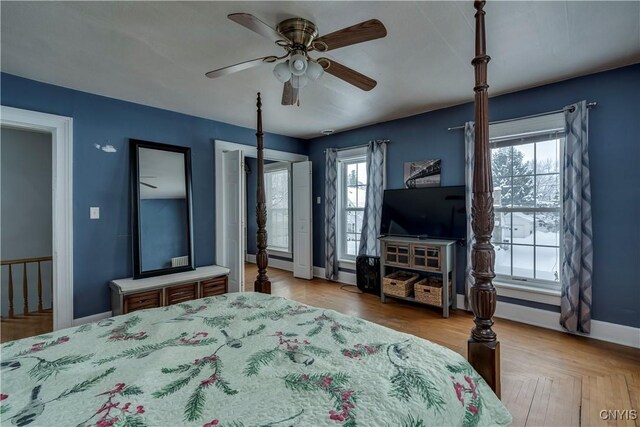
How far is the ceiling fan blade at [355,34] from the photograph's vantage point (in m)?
1.66

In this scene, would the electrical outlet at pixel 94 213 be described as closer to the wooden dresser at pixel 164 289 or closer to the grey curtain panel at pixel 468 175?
the wooden dresser at pixel 164 289

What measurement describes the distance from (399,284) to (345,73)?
2.70m

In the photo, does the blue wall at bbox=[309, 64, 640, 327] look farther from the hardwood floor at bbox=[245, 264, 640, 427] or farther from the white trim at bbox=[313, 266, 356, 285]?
the white trim at bbox=[313, 266, 356, 285]

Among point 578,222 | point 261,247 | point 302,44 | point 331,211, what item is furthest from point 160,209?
point 578,222

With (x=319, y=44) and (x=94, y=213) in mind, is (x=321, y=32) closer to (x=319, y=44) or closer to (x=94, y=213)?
(x=319, y=44)

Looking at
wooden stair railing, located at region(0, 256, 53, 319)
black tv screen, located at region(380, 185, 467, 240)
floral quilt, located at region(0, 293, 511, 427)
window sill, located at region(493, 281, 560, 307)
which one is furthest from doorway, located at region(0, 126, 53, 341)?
window sill, located at region(493, 281, 560, 307)

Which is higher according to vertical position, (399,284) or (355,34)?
(355,34)

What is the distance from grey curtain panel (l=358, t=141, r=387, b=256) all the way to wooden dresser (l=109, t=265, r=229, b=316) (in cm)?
215

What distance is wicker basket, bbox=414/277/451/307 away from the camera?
3613 millimetres

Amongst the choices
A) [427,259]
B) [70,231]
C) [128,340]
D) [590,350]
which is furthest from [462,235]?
A: [70,231]

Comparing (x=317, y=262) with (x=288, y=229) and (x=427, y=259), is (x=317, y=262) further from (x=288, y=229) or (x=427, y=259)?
(x=427, y=259)

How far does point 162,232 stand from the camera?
3721mm

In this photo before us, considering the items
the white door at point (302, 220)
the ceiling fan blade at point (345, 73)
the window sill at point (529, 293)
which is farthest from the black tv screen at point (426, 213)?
the ceiling fan blade at point (345, 73)

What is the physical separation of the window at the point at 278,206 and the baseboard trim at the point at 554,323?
12.5 ft
